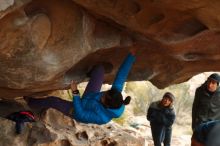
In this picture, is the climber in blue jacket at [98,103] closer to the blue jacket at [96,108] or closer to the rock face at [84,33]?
the blue jacket at [96,108]

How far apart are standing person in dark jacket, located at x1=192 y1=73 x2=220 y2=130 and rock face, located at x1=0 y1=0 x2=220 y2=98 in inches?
17.6

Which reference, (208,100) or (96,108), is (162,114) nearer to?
(208,100)

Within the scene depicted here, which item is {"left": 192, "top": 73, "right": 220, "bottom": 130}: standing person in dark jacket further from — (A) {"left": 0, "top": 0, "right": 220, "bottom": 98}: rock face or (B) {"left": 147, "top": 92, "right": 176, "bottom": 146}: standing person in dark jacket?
(B) {"left": 147, "top": 92, "right": 176, "bottom": 146}: standing person in dark jacket

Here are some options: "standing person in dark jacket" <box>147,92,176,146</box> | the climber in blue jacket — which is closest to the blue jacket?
the climber in blue jacket

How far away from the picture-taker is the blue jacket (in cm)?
617

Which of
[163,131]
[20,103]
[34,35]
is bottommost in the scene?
[163,131]

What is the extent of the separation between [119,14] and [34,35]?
3.88ft

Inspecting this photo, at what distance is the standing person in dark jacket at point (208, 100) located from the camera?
6988mm

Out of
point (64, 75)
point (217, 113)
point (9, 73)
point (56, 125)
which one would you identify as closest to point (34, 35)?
point (9, 73)

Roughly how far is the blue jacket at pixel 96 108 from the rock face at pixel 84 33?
1.73 ft

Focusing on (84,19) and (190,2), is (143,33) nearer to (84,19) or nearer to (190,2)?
(84,19)

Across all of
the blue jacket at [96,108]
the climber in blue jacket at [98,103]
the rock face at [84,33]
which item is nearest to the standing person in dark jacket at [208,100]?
the rock face at [84,33]

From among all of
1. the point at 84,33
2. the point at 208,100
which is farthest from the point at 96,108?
the point at 208,100

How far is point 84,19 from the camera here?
18.9ft
